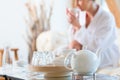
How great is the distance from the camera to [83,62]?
127 cm

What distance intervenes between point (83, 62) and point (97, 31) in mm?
1012

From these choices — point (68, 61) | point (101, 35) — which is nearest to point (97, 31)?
point (101, 35)

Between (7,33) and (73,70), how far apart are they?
2.65 m

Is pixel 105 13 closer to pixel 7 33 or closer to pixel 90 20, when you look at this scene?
pixel 90 20

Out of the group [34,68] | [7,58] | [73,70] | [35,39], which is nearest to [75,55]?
[73,70]

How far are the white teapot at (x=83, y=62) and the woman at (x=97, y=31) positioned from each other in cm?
90

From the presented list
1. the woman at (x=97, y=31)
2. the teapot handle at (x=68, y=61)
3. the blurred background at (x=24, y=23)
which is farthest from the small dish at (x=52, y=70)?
the blurred background at (x=24, y=23)

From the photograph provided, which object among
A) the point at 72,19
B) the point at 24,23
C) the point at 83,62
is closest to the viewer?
the point at 83,62

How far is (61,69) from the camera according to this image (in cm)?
132

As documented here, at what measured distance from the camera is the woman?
2203 millimetres

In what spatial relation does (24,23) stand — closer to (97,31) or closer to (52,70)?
(97,31)

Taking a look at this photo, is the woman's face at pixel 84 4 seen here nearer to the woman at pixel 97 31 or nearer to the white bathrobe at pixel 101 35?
the woman at pixel 97 31

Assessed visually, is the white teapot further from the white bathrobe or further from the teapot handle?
the white bathrobe

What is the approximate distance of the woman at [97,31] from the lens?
2203mm
